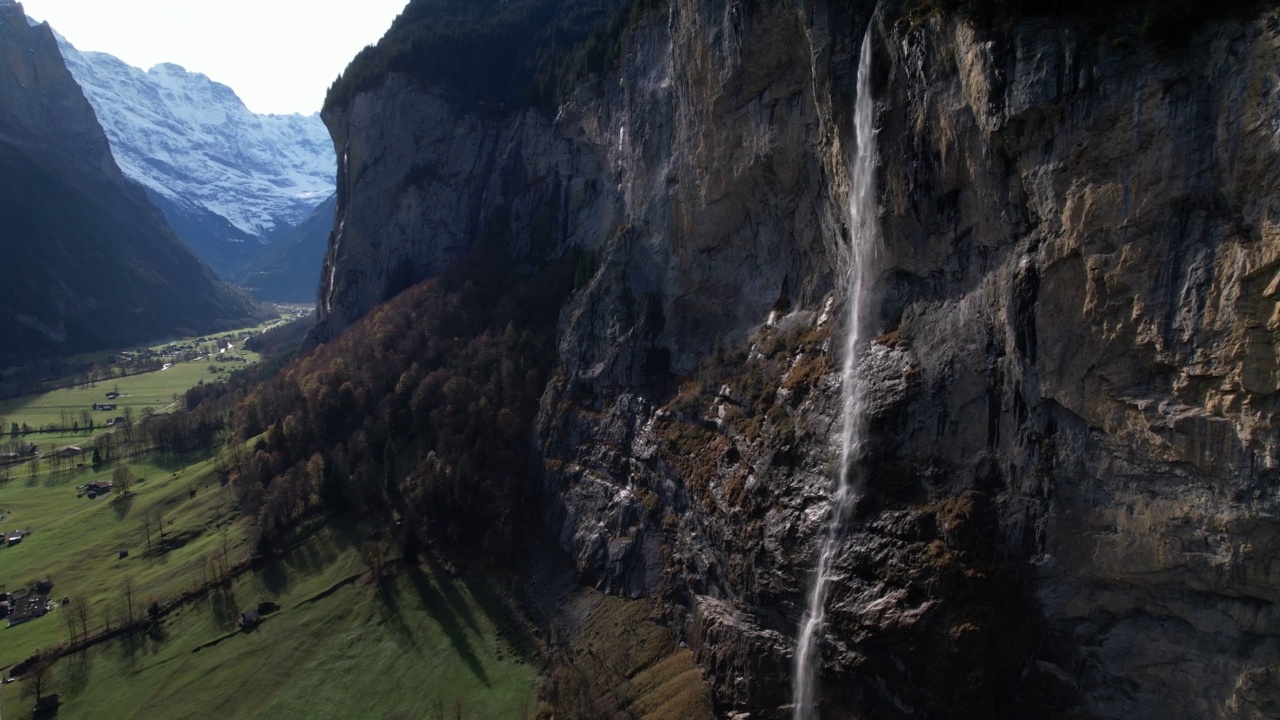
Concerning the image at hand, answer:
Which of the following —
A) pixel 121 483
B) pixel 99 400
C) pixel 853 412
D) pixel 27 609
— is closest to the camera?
pixel 853 412

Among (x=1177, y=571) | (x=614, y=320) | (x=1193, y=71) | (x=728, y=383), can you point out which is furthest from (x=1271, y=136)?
(x=614, y=320)

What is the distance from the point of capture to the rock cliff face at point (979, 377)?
27531 millimetres

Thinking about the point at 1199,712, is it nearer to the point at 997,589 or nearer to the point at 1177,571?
the point at 1177,571

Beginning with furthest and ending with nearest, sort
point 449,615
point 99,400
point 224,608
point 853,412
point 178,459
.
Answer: point 99,400, point 178,459, point 224,608, point 449,615, point 853,412

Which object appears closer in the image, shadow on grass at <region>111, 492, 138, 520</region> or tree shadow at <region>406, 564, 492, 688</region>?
tree shadow at <region>406, 564, 492, 688</region>

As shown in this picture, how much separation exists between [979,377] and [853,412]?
7.46 meters

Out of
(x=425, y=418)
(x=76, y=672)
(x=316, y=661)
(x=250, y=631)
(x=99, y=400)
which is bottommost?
(x=76, y=672)

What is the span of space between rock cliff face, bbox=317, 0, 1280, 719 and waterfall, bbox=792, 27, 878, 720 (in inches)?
33.7

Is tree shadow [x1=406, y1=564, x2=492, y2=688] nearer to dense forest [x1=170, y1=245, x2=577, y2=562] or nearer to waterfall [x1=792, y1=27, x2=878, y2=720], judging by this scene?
dense forest [x1=170, y1=245, x2=577, y2=562]

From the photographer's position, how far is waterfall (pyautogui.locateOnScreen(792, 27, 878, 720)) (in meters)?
40.2

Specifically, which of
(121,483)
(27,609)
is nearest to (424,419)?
(27,609)

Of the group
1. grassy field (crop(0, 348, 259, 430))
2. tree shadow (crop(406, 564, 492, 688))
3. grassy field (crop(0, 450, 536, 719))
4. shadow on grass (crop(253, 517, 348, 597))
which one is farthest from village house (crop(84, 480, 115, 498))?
tree shadow (crop(406, 564, 492, 688))

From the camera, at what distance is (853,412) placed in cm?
4200

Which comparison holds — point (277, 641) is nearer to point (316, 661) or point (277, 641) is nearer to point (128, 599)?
point (316, 661)
